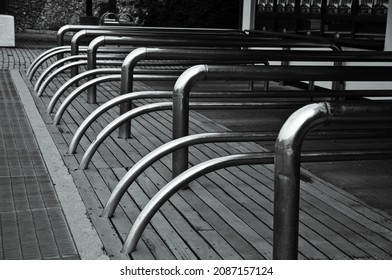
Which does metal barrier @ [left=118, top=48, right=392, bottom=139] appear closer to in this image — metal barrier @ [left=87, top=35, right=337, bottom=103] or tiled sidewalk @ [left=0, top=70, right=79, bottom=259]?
tiled sidewalk @ [left=0, top=70, right=79, bottom=259]

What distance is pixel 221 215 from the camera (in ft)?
14.0

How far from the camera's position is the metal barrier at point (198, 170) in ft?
11.4

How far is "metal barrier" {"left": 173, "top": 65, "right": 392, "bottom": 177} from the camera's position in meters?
4.03

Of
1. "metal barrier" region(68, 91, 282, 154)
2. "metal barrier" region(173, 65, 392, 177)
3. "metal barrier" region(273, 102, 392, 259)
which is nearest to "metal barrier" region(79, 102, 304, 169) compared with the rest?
"metal barrier" region(68, 91, 282, 154)

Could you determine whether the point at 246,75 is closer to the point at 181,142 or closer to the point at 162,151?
the point at 181,142

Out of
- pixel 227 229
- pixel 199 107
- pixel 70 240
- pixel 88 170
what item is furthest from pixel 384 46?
pixel 70 240

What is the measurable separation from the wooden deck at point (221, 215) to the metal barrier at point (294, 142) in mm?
872

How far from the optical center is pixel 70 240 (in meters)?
3.77

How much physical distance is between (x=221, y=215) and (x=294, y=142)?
176 cm

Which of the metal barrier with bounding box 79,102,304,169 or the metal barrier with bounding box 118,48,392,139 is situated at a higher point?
the metal barrier with bounding box 118,48,392,139

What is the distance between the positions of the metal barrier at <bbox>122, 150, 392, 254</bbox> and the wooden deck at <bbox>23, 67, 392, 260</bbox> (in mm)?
124

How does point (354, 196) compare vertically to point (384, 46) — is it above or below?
below

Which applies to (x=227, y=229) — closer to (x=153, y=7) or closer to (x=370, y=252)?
(x=370, y=252)
